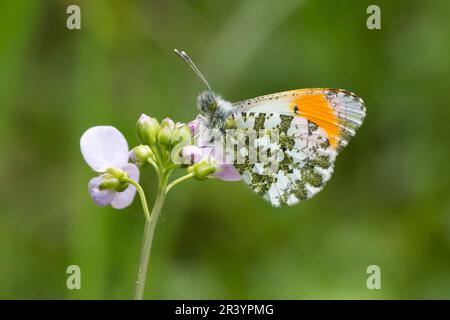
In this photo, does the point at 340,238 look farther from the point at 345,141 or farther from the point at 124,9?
the point at 124,9

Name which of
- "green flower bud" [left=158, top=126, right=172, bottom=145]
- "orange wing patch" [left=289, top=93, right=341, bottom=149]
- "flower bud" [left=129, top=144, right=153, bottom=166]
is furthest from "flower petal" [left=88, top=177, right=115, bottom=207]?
"orange wing patch" [left=289, top=93, right=341, bottom=149]

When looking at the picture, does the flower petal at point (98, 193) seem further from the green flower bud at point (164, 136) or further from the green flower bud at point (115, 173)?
the green flower bud at point (164, 136)

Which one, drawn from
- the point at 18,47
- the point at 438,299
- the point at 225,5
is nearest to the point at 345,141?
the point at 438,299

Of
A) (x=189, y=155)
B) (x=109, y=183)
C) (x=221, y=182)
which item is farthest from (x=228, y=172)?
(x=221, y=182)

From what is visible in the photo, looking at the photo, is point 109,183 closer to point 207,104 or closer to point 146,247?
point 146,247

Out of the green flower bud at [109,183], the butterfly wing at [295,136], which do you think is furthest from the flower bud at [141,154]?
the butterfly wing at [295,136]

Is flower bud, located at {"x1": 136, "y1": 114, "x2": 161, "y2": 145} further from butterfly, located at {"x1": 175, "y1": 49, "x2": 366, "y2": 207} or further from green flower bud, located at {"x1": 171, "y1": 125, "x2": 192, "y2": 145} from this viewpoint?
butterfly, located at {"x1": 175, "y1": 49, "x2": 366, "y2": 207}
